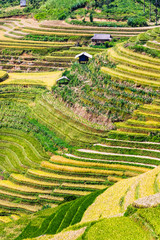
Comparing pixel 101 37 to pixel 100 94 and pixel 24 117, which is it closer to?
pixel 24 117

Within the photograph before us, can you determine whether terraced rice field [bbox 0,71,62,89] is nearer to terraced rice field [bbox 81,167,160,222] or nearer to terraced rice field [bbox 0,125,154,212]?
terraced rice field [bbox 0,125,154,212]

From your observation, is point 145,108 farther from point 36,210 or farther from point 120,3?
point 120,3

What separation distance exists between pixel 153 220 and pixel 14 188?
929 inches

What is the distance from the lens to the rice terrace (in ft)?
87.9

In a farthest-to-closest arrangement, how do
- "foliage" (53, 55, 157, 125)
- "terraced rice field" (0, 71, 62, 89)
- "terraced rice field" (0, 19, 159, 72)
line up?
1. "terraced rice field" (0, 19, 159, 72)
2. "terraced rice field" (0, 71, 62, 89)
3. "foliage" (53, 55, 157, 125)

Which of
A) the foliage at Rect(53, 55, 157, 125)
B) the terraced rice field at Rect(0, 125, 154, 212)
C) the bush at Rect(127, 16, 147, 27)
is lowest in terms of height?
the terraced rice field at Rect(0, 125, 154, 212)

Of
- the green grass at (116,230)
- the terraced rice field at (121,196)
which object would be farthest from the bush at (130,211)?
the terraced rice field at (121,196)

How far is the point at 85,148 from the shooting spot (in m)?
42.9

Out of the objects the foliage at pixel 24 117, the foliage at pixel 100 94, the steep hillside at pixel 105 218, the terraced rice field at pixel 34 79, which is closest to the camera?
the steep hillside at pixel 105 218

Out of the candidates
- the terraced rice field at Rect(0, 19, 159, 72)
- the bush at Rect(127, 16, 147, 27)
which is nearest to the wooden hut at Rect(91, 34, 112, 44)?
the terraced rice field at Rect(0, 19, 159, 72)

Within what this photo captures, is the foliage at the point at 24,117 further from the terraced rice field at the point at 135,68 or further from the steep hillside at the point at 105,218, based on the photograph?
the steep hillside at the point at 105,218

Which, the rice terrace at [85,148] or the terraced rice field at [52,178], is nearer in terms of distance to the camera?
the rice terrace at [85,148]

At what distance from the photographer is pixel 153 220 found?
2120cm

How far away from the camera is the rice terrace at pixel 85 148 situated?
26781mm
